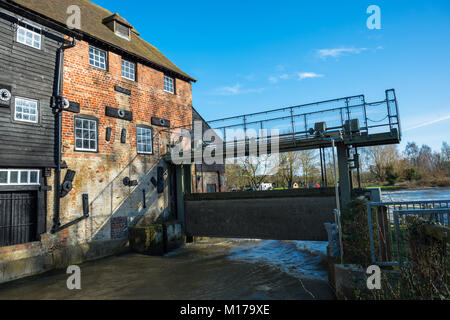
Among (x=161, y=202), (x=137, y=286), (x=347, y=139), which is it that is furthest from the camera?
(x=161, y=202)

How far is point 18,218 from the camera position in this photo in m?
9.38

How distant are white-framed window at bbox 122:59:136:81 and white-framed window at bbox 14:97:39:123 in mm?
4823

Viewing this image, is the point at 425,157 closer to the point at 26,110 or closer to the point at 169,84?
the point at 169,84

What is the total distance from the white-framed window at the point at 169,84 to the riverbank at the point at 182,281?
9459 mm

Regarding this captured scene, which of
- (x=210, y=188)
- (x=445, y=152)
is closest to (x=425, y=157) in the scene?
(x=445, y=152)

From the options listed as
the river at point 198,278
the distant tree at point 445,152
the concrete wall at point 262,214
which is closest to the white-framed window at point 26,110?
the river at point 198,278

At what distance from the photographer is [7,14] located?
9484mm

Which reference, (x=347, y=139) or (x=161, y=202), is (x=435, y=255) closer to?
(x=347, y=139)

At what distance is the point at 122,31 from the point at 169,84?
12.5 feet

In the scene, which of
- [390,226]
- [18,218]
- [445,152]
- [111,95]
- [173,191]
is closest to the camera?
[390,226]

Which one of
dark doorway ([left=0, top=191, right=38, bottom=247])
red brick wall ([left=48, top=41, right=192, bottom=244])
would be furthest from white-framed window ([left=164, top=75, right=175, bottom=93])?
dark doorway ([left=0, top=191, right=38, bottom=247])

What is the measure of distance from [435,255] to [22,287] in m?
10.5

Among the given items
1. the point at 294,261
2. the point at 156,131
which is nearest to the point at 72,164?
the point at 156,131

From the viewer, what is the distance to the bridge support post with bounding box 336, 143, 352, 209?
10516 millimetres
